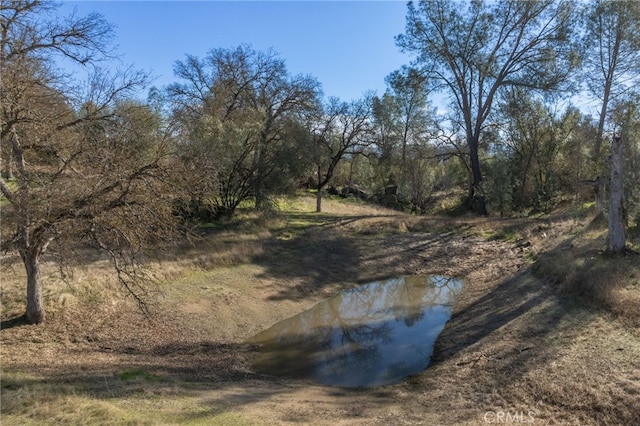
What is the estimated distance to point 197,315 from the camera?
11.9 metres

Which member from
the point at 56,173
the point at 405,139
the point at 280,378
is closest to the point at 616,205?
the point at 280,378

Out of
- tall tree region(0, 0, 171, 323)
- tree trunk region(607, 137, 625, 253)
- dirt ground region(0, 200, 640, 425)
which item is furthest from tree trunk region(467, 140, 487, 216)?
tall tree region(0, 0, 171, 323)

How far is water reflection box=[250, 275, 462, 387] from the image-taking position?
377 inches

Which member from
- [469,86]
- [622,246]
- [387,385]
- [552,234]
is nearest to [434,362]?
[387,385]

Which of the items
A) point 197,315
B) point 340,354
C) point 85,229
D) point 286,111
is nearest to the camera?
point 85,229

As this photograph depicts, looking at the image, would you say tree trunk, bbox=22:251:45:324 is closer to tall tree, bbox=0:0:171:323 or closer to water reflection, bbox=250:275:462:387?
tall tree, bbox=0:0:171:323

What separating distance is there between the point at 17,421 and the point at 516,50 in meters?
31.0

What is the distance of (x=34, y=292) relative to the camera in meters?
9.09

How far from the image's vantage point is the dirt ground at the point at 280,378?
20.3 ft

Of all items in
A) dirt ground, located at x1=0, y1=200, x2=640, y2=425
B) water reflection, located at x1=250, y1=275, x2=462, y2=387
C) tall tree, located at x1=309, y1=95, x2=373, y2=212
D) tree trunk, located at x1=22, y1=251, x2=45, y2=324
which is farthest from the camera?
tall tree, located at x1=309, y1=95, x2=373, y2=212

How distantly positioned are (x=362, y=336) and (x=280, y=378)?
338cm

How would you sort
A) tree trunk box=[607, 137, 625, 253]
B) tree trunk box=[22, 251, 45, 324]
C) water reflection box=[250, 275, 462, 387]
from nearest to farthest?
tree trunk box=[22, 251, 45, 324] < water reflection box=[250, 275, 462, 387] < tree trunk box=[607, 137, 625, 253]

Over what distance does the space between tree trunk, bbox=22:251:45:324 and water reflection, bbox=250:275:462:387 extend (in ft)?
16.3

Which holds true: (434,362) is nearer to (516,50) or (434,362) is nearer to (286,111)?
(286,111)
